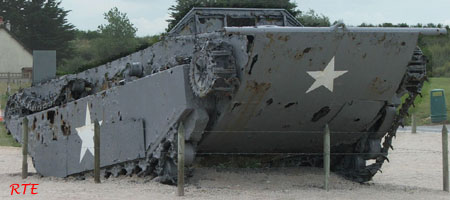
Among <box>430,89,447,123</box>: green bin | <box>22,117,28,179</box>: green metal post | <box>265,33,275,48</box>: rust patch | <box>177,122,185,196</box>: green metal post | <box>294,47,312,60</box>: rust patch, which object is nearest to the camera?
<box>265,33,275,48</box>: rust patch

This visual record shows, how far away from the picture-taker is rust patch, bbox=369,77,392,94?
1087 cm

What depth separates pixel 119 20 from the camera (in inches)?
625

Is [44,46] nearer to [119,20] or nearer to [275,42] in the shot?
[119,20]

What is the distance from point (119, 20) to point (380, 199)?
23.6ft

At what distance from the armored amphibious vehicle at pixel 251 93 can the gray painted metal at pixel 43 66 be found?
9.68 ft

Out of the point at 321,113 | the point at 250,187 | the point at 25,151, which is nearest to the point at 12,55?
the point at 25,151

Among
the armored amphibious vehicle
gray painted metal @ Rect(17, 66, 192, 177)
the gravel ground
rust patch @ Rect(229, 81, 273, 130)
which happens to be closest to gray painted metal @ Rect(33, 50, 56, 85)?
gray painted metal @ Rect(17, 66, 192, 177)

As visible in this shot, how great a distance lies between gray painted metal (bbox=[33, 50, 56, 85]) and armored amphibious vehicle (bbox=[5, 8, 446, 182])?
2951 millimetres

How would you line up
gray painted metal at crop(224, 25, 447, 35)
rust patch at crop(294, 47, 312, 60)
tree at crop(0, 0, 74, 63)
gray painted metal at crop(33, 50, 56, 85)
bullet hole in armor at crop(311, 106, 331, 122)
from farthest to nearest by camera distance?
tree at crop(0, 0, 74, 63)
gray painted metal at crop(33, 50, 56, 85)
bullet hole in armor at crop(311, 106, 331, 122)
rust patch at crop(294, 47, 312, 60)
gray painted metal at crop(224, 25, 447, 35)

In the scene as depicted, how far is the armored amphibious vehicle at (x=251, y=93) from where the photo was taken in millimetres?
10094

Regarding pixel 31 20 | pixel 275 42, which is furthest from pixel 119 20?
pixel 31 20

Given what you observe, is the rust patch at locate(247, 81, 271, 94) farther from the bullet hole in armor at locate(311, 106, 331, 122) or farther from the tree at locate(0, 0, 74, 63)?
the tree at locate(0, 0, 74, 63)

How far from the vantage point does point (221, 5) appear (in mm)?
12648

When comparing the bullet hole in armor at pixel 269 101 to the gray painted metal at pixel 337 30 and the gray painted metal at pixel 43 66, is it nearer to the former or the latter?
the gray painted metal at pixel 337 30
